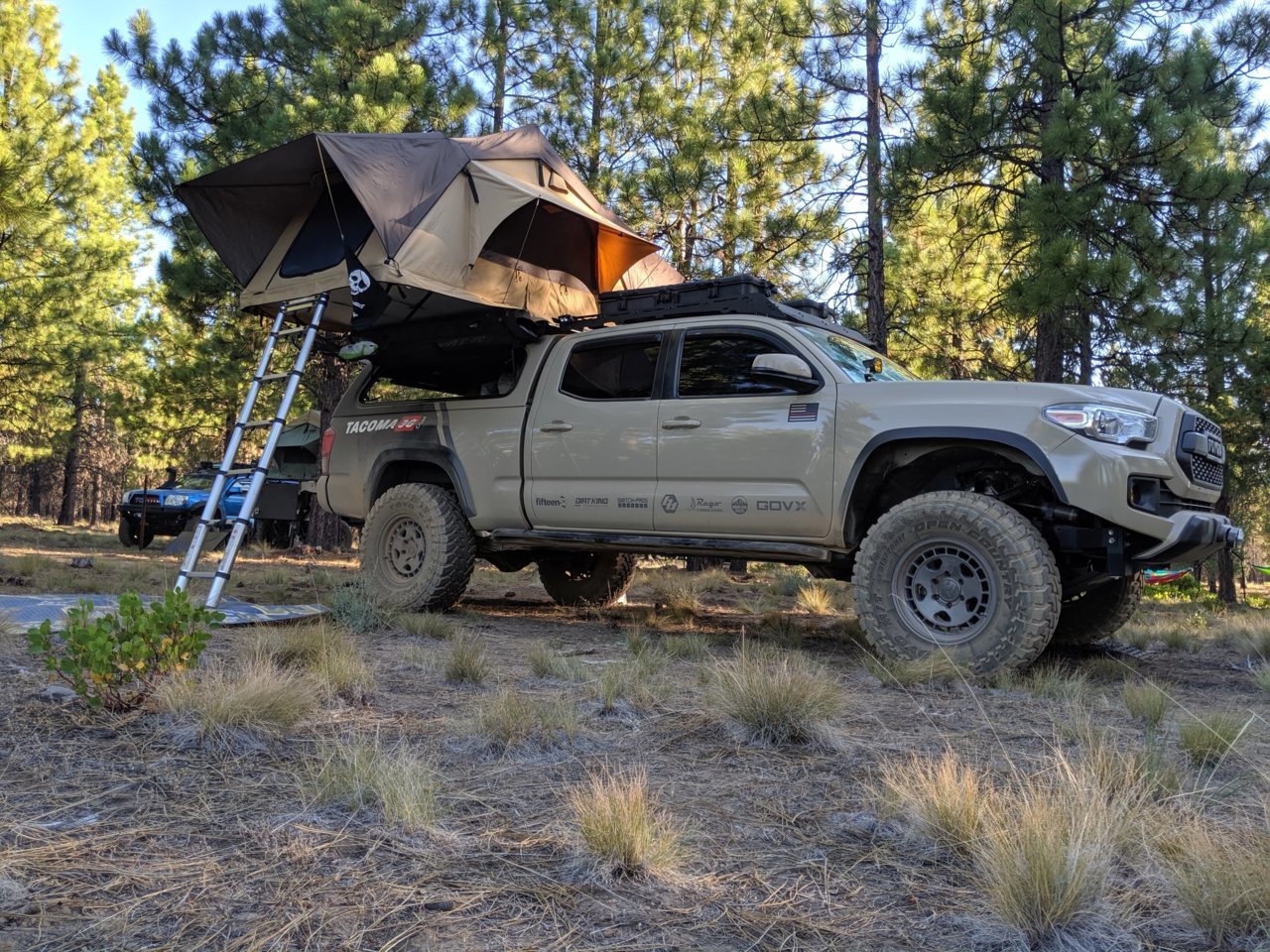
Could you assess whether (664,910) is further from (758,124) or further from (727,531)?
(758,124)

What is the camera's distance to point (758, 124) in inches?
424

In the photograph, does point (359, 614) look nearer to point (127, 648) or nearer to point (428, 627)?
point (428, 627)

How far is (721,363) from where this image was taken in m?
6.05

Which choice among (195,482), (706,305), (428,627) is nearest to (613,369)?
(706,305)

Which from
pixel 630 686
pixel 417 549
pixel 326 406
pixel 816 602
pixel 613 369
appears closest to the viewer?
pixel 630 686

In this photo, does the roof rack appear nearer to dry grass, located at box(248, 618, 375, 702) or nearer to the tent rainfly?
the tent rainfly

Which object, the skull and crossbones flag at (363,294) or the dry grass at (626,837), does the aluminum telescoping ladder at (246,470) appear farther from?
the dry grass at (626,837)

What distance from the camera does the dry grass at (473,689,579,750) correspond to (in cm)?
326

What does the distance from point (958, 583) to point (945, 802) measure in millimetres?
2775

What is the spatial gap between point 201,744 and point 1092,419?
433 centimetres

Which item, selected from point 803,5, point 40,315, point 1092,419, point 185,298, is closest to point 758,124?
point 803,5

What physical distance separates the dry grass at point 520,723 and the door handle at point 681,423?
274cm

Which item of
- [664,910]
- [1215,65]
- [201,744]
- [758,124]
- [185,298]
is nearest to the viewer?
[664,910]

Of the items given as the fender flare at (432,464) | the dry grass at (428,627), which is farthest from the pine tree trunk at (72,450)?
the dry grass at (428,627)
